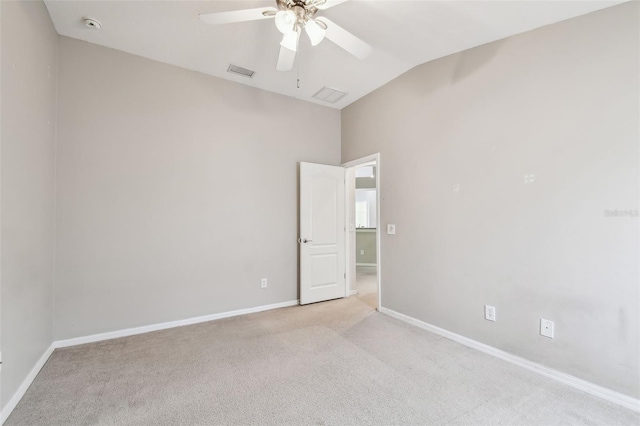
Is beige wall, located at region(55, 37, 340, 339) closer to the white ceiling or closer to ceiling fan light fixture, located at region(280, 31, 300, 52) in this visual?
the white ceiling

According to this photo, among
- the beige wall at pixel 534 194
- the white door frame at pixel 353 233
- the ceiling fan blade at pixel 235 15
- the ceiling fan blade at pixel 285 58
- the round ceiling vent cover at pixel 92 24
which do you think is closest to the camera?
the ceiling fan blade at pixel 235 15

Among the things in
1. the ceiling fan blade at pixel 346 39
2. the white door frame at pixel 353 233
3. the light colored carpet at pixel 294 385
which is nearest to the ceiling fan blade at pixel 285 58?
the ceiling fan blade at pixel 346 39

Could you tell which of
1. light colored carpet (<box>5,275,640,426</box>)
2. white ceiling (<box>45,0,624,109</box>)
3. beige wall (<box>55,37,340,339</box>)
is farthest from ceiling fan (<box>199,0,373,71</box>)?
light colored carpet (<box>5,275,640,426</box>)

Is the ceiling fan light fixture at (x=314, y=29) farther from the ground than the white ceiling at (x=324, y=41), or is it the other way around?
the white ceiling at (x=324, y=41)

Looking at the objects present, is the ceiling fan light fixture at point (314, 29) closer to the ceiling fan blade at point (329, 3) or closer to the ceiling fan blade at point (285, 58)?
the ceiling fan blade at point (329, 3)

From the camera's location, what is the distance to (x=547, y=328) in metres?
2.21

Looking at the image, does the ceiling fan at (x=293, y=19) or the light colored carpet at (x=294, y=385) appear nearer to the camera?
the light colored carpet at (x=294, y=385)

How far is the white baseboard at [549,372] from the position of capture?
1.86 m

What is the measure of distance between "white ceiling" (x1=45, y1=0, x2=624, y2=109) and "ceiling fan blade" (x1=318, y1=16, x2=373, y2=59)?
392 millimetres

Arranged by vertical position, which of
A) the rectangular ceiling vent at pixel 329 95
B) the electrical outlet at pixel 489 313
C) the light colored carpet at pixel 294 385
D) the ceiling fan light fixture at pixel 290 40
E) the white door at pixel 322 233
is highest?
the rectangular ceiling vent at pixel 329 95

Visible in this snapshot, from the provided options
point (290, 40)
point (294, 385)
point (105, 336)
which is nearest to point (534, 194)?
point (290, 40)

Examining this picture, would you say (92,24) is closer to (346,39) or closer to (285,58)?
(285,58)

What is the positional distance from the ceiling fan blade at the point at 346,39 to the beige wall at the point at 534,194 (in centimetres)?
126

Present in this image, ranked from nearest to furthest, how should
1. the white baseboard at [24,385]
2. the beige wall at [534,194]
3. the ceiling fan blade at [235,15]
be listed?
the white baseboard at [24,385] → the ceiling fan blade at [235,15] → the beige wall at [534,194]
